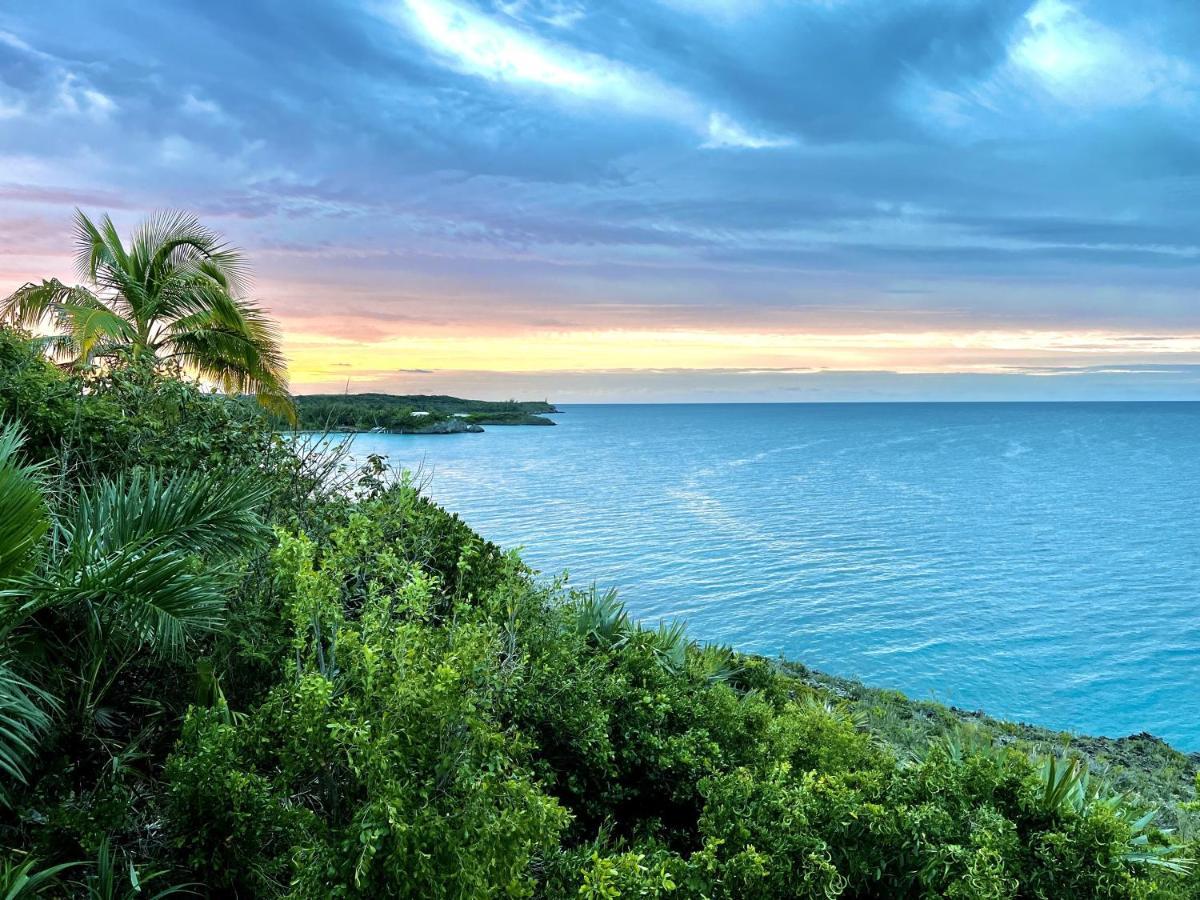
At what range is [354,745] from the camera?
4.13 metres

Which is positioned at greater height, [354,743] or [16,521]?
[16,521]

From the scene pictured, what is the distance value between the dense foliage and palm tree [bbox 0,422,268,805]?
2cm

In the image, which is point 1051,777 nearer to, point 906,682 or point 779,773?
point 779,773

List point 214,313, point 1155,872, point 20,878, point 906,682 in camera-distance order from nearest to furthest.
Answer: point 20,878
point 1155,872
point 214,313
point 906,682

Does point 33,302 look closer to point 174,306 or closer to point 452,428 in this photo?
point 174,306

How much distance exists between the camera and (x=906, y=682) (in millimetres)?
23594

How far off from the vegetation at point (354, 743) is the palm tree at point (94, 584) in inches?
0.9

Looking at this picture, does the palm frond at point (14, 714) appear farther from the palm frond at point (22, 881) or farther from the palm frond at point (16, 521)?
the palm frond at point (16, 521)

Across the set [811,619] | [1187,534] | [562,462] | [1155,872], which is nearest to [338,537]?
[1155,872]

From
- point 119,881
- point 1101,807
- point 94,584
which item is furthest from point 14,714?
point 1101,807

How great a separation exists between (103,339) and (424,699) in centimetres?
1232

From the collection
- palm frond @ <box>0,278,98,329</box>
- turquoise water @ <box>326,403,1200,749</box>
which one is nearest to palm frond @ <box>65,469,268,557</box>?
palm frond @ <box>0,278,98,329</box>

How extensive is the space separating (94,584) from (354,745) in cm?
166

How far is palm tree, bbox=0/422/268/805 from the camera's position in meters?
3.85
